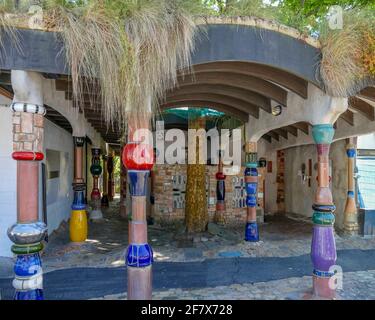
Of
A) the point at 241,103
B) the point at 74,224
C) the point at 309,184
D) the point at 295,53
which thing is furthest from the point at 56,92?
the point at 309,184

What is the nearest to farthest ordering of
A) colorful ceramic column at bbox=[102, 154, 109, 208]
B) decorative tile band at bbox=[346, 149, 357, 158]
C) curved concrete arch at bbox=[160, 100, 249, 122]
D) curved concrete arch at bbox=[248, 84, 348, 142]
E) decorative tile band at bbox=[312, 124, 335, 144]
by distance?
curved concrete arch at bbox=[248, 84, 348, 142] → decorative tile band at bbox=[312, 124, 335, 144] → curved concrete arch at bbox=[160, 100, 249, 122] → decorative tile band at bbox=[346, 149, 357, 158] → colorful ceramic column at bbox=[102, 154, 109, 208]

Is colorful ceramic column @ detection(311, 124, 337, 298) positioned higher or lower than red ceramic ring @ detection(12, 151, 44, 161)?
lower

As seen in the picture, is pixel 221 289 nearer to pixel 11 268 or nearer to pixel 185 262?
pixel 185 262

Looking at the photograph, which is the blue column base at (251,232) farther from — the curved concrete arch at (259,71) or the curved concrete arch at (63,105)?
the curved concrete arch at (63,105)

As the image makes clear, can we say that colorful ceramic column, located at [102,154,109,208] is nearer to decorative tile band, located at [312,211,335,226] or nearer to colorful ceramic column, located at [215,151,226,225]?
colorful ceramic column, located at [215,151,226,225]

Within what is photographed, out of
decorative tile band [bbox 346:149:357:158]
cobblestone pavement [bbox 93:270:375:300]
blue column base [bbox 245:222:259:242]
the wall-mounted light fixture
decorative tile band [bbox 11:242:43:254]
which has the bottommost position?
cobblestone pavement [bbox 93:270:375:300]

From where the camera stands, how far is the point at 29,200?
2.84m

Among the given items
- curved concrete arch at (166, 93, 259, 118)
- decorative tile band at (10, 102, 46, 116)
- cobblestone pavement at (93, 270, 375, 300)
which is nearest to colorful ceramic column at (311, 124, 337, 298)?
cobblestone pavement at (93, 270, 375, 300)

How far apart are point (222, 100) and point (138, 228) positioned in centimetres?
359

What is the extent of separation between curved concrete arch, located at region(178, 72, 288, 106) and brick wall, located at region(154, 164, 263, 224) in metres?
4.69

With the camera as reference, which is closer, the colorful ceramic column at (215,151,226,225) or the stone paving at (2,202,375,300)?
the stone paving at (2,202,375,300)

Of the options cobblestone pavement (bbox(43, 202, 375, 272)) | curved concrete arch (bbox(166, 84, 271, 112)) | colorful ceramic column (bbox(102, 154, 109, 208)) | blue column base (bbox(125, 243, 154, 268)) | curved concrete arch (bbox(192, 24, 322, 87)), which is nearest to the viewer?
blue column base (bbox(125, 243, 154, 268))

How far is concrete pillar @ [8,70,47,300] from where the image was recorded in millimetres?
2754

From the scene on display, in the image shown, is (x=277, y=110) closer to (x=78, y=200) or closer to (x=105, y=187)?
(x=78, y=200)
